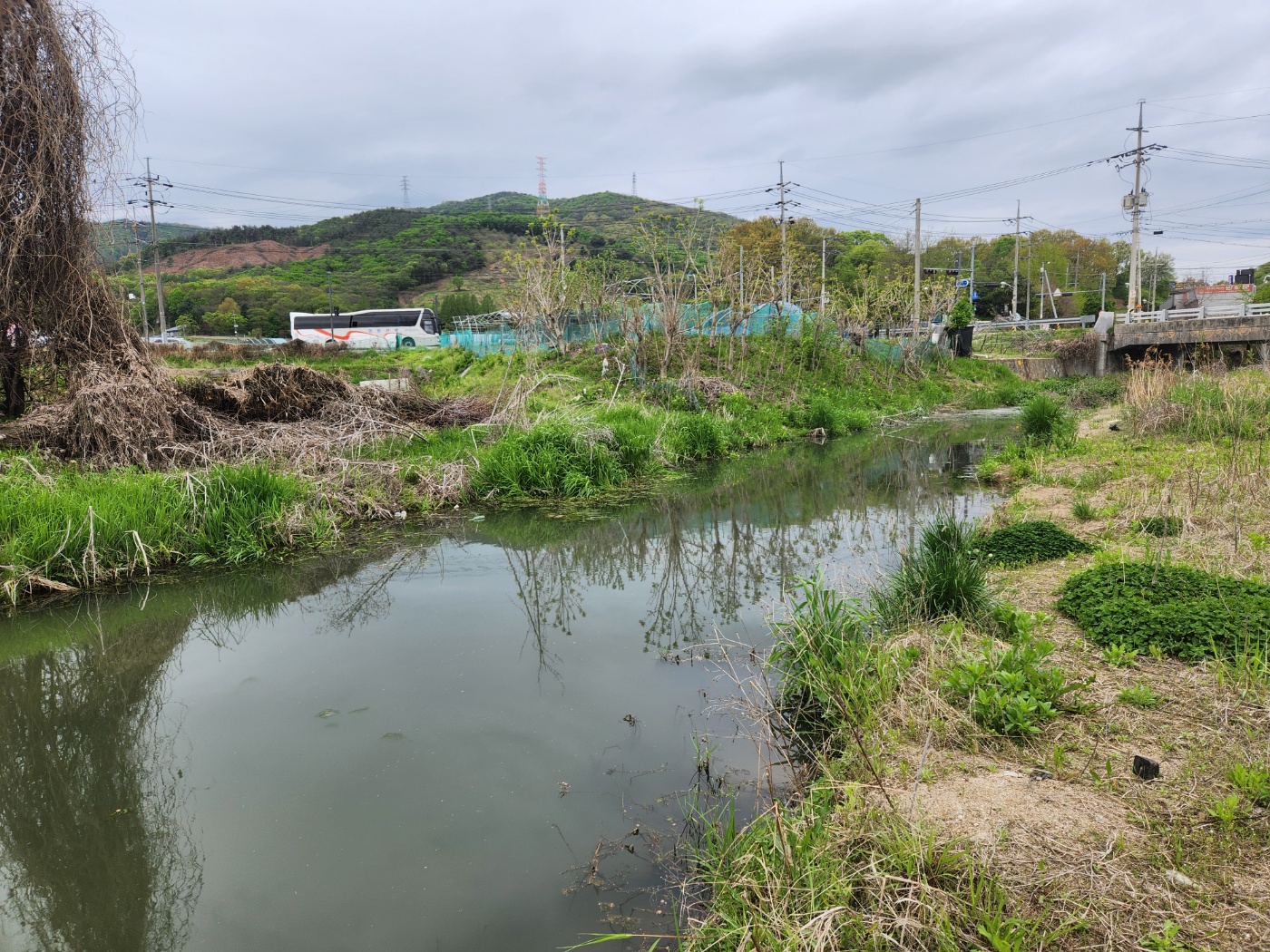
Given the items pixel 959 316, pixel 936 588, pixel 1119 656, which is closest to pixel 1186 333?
pixel 959 316

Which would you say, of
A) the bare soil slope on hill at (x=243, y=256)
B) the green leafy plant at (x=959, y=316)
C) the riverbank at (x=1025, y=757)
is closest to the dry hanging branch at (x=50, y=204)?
the riverbank at (x=1025, y=757)

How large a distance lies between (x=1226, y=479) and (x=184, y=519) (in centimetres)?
1040

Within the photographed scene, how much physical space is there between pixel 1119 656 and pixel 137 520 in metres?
8.22

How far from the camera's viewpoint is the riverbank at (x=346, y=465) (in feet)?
23.4

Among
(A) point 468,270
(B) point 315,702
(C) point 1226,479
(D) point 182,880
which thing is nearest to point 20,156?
(B) point 315,702

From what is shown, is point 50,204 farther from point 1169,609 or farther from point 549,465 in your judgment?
point 1169,609

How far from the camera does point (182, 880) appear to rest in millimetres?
3451

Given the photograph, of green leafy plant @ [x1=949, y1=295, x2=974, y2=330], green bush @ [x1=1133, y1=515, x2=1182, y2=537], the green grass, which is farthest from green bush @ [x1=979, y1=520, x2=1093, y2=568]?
green leafy plant @ [x1=949, y1=295, x2=974, y2=330]

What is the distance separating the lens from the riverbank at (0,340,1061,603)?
7121 mm

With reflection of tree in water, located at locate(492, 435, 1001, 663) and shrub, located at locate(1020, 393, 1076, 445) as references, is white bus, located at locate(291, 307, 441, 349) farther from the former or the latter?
shrub, located at locate(1020, 393, 1076, 445)

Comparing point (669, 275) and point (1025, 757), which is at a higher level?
point (669, 275)

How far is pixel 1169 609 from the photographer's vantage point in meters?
4.62

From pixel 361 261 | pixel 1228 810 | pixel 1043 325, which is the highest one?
pixel 361 261

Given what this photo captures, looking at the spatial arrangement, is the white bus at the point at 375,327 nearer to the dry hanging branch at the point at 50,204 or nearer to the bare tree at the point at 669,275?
the bare tree at the point at 669,275
